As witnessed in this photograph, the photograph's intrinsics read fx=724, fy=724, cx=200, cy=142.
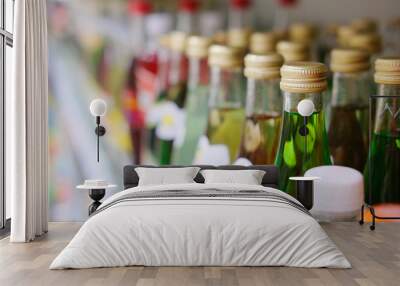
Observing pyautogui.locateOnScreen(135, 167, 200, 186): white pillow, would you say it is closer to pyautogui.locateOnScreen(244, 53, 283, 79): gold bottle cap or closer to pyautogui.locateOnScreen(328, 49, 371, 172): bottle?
pyautogui.locateOnScreen(244, 53, 283, 79): gold bottle cap

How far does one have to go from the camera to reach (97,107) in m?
7.18

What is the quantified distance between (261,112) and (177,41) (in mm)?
1175

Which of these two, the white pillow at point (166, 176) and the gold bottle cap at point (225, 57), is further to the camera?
the gold bottle cap at point (225, 57)

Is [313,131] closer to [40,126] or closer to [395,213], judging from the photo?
[395,213]

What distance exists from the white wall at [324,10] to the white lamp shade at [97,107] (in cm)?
185

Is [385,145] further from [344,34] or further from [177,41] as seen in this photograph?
[177,41]

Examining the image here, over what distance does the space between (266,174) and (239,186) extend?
120 cm

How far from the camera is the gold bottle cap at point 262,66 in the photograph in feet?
24.2

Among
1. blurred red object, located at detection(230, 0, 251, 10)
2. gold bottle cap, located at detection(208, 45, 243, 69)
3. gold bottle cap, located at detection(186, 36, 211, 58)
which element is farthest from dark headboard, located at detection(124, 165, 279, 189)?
blurred red object, located at detection(230, 0, 251, 10)

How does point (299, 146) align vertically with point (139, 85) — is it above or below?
below

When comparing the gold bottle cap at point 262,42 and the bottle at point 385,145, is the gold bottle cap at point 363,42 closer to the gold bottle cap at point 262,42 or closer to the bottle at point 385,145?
the bottle at point 385,145

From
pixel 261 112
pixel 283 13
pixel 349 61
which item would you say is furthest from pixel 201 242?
pixel 283 13

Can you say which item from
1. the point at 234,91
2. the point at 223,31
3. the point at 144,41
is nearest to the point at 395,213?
the point at 234,91

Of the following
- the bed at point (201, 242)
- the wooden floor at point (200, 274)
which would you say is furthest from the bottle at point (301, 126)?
the bed at point (201, 242)
